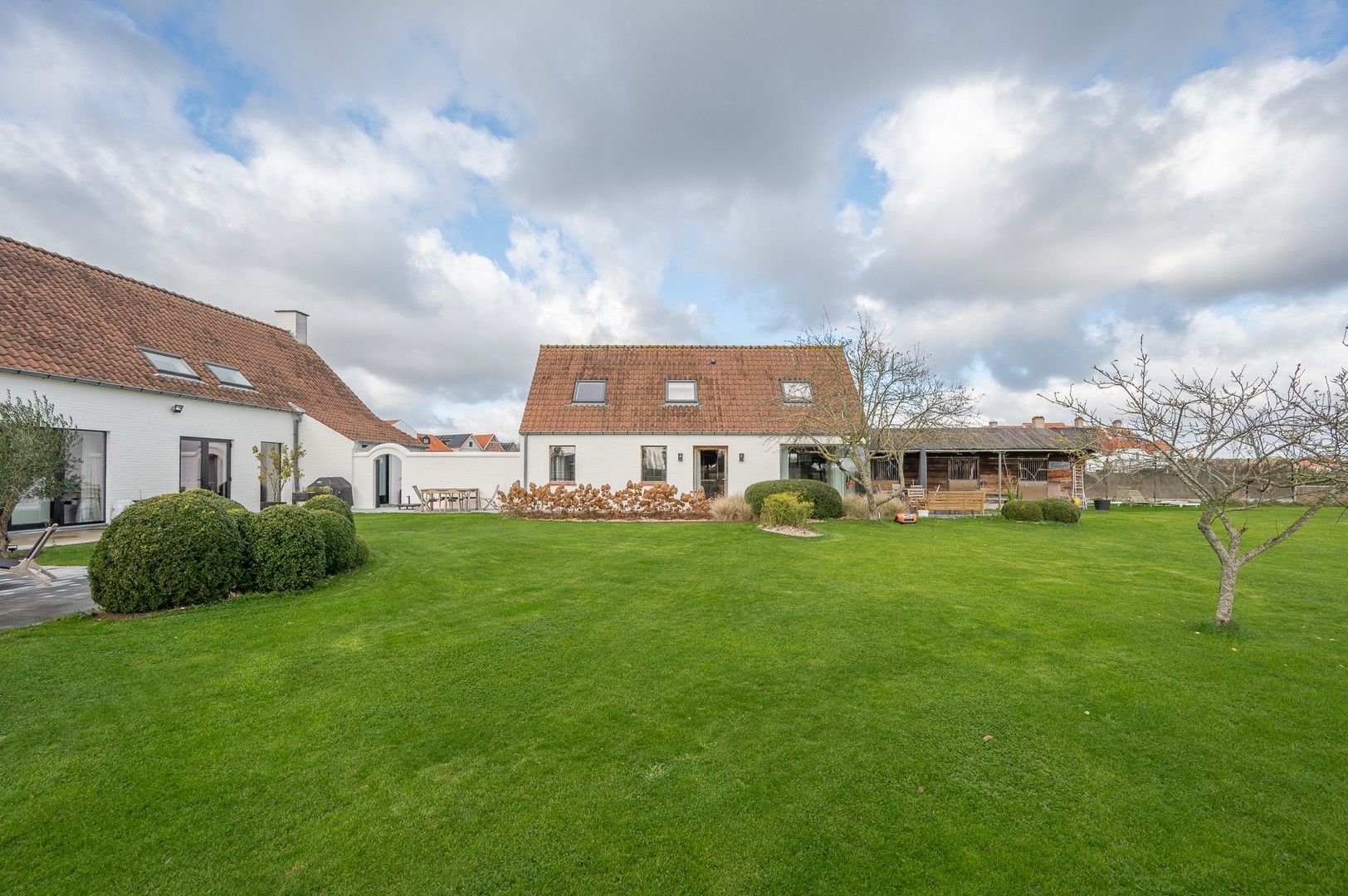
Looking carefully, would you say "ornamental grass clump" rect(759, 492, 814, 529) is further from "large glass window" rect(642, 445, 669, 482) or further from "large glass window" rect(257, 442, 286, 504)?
"large glass window" rect(257, 442, 286, 504)

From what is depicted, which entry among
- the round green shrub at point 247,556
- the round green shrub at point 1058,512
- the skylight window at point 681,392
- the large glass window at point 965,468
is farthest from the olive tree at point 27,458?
the large glass window at point 965,468

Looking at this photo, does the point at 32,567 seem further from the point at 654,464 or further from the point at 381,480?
the point at 654,464

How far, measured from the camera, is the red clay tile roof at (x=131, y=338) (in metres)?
11.6

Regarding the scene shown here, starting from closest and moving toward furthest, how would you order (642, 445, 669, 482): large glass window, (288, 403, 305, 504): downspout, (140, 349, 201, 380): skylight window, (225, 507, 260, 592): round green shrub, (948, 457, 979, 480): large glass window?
(225, 507, 260, 592): round green shrub < (140, 349, 201, 380): skylight window < (288, 403, 305, 504): downspout < (642, 445, 669, 482): large glass window < (948, 457, 979, 480): large glass window

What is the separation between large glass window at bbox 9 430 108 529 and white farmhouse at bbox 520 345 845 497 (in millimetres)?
10107

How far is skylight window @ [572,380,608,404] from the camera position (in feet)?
64.8

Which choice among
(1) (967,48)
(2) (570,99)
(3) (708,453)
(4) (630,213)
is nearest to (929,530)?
(3) (708,453)

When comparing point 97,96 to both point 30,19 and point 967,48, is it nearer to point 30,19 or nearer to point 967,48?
point 30,19

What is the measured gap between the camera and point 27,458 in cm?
833

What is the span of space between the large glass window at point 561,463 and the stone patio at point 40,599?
39.4 feet

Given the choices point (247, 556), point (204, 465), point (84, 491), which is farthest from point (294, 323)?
point (247, 556)

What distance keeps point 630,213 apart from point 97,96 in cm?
1134

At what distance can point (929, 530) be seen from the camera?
1359 centimetres

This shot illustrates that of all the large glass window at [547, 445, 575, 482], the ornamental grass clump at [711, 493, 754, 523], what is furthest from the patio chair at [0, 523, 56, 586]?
the large glass window at [547, 445, 575, 482]
